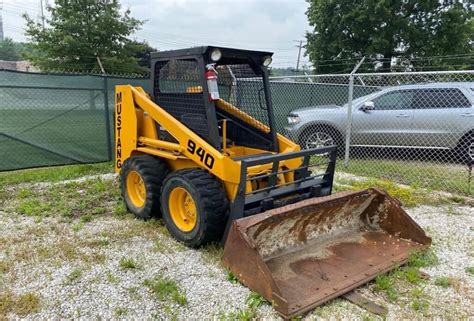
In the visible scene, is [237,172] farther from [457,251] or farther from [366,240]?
[457,251]

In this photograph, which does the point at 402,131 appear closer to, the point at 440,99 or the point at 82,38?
the point at 440,99

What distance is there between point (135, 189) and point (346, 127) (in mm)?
4720

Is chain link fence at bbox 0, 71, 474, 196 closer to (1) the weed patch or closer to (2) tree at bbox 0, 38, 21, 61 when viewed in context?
(1) the weed patch

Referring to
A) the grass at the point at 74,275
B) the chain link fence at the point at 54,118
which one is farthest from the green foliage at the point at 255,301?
the chain link fence at the point at 54,118

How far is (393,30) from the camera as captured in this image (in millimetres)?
23344

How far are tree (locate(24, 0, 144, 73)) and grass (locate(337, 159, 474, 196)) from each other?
15.2m

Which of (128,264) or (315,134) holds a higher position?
(315,134)

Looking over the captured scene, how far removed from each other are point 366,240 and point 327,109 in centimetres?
481

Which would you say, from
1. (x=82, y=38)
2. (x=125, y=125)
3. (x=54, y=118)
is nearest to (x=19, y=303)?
(x=125, y=125)

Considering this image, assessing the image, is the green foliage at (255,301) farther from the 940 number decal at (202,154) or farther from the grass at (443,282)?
the grass at (443,282)

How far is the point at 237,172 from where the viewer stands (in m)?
3.59

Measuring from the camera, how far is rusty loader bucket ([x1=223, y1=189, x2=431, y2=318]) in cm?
296

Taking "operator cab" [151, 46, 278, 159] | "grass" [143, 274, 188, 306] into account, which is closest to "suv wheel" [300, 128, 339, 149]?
"operator cab" [151, 46, 278, 159]

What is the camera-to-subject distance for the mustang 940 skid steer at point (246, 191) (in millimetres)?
3158
